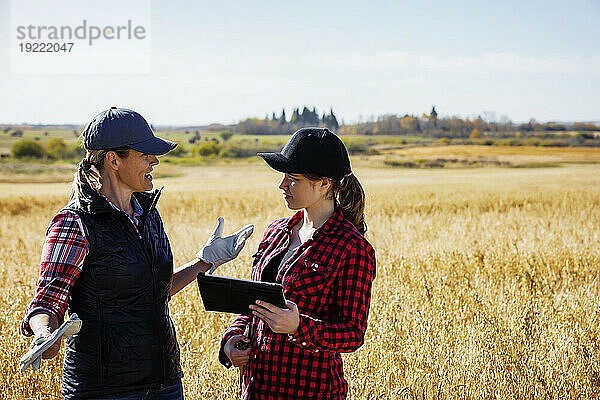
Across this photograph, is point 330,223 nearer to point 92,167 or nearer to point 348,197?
point 348,197

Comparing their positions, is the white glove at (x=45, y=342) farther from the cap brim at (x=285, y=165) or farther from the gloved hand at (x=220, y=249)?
the cap brim at (x=285, y=165)

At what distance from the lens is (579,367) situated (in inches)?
188

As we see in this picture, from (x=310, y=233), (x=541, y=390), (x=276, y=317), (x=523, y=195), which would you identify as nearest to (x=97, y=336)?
(x=276, y=317)

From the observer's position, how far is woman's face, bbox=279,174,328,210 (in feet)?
9.37

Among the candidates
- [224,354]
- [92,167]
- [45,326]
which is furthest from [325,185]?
[45,326]

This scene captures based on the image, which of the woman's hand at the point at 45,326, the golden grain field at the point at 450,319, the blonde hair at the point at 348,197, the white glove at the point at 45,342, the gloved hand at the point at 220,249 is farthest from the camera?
the golden grain field at the point at 450,319

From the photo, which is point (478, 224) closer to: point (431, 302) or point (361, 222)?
point (431, 302)

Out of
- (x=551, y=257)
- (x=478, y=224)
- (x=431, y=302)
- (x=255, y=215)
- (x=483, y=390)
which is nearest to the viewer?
(x=483, y=390)

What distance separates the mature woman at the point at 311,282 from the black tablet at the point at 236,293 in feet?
0.16

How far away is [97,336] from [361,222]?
119 cm

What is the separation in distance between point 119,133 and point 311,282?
985mm

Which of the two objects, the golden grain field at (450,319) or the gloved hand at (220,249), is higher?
the gloved hand at (220,249)

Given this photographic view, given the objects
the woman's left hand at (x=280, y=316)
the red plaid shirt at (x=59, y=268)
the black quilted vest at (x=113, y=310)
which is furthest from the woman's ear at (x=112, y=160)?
the woman's left hand at (x=280, y=316)

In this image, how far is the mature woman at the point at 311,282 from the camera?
268 centimetres
